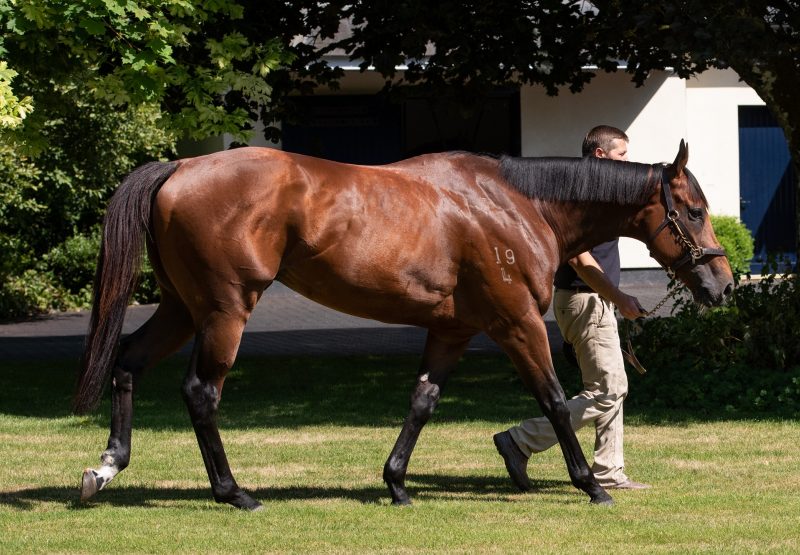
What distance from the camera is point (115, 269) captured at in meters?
6.48

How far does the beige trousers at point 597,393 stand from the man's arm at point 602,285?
0.18 m

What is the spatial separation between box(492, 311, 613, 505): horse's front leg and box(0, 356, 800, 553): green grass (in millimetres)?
140

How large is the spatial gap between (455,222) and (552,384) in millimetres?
989

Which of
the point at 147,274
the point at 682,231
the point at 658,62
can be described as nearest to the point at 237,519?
the point at 682,231

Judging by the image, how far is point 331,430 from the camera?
9430 millimetres

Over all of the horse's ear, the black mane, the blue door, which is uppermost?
the horse's ear

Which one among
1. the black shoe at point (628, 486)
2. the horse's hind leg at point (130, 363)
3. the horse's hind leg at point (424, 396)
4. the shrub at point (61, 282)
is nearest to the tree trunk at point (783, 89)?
the black shoe at point (628, 486)

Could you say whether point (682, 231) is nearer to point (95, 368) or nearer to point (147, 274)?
point (95, 368)

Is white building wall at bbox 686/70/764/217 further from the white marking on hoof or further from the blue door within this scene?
the white marking on hoof

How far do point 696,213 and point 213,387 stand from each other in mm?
2687

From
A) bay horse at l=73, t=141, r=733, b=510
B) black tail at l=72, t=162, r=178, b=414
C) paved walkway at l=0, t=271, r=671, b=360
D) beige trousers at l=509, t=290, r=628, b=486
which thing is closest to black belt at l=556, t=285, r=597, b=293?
beige trousers at l=509, t=290, r=628, b=486

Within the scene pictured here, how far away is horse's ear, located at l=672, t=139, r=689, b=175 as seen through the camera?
6.53 meters

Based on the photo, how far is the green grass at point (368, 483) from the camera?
19.2 feet

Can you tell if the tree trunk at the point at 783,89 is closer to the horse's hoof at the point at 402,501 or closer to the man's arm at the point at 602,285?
the man's arm at the point at 602,285
